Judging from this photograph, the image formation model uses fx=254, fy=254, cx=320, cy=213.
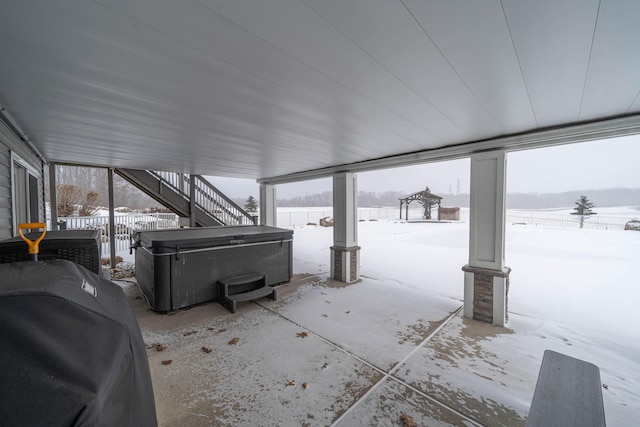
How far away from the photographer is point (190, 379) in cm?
256

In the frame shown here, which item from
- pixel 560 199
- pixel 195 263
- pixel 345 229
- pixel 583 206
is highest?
pixel 560 199

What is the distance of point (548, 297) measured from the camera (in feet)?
15.8

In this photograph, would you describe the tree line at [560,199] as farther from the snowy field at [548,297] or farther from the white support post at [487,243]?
the white support post at [487,243]

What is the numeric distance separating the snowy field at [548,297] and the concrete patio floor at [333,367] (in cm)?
5

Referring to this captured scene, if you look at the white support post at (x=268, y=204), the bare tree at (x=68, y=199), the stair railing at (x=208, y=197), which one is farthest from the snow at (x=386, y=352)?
the bare tree at (x=68, y=199)

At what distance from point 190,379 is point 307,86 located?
9.91 ft

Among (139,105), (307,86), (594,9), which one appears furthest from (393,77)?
(139,105)

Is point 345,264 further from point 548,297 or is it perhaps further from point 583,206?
point 583,206

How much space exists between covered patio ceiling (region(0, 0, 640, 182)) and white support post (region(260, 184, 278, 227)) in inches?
192

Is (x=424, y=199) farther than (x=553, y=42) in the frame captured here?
Yes

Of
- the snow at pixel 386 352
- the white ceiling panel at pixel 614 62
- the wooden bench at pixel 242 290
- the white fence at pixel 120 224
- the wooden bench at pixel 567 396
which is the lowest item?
the snow at pixel 386 352

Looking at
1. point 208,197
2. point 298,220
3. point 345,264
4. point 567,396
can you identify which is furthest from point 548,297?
point 298,220

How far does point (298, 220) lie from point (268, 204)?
41.6 feet

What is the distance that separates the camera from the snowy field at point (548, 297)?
2627 millimetres
